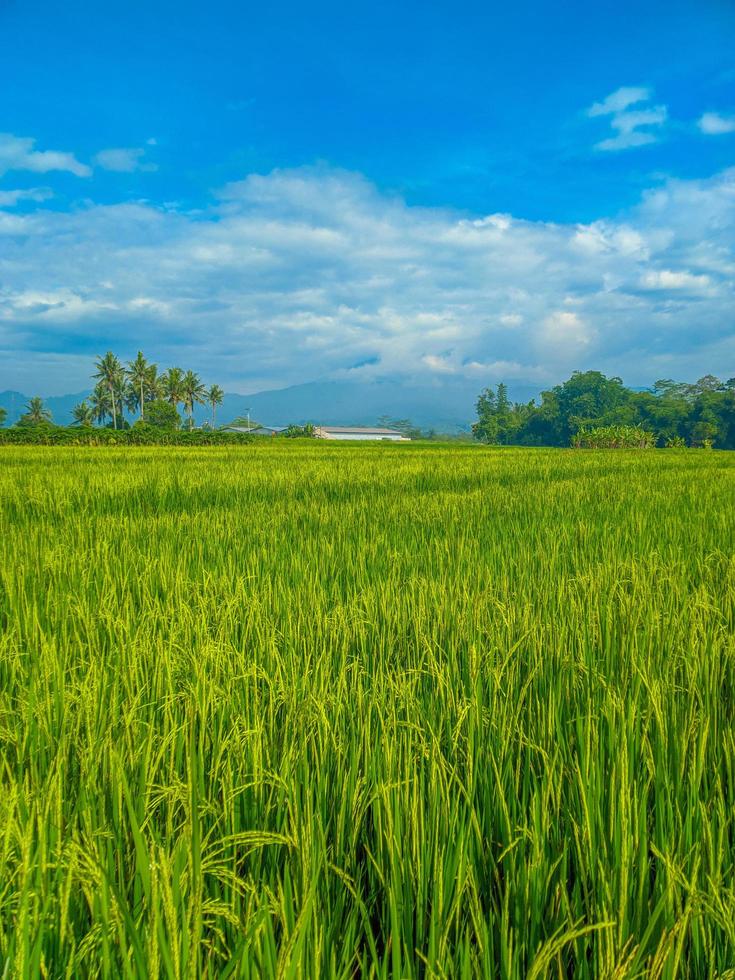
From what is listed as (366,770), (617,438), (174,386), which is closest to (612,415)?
(617,438)

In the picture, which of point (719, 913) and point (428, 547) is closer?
point (719, 913)

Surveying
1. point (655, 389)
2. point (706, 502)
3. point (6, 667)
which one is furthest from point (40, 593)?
point (655, 389)

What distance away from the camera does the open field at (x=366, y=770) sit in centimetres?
66

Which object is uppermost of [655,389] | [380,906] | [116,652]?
[655,389]

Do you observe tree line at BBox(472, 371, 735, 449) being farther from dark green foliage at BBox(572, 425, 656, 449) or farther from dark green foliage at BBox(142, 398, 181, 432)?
dark green foliage at BBox(142, 398, 181, 432)

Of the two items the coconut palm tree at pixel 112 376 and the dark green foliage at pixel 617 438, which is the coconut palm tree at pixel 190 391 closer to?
the coconut palm tree at pixel 112 376

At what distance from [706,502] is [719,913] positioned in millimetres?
5316

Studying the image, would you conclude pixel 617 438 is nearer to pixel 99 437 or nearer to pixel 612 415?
pixel 612 415

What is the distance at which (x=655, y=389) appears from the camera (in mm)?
94562

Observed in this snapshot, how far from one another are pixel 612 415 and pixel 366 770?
8906 cm

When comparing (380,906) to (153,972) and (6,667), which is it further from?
(6,667)

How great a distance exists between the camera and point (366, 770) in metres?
0.96

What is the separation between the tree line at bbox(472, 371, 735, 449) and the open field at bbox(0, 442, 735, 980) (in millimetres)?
52144

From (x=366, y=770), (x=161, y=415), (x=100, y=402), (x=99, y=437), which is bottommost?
(x=366, y=770)
